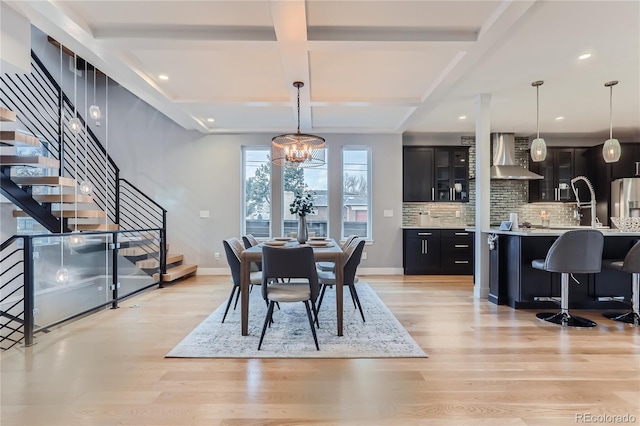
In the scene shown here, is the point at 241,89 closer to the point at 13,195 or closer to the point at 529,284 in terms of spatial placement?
the point at 13,195

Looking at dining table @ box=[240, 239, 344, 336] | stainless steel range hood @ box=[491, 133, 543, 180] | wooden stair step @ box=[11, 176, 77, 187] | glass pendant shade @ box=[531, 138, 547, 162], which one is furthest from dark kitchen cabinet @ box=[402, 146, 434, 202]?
wooden stair step @ box=[11, 176, 77, 187]

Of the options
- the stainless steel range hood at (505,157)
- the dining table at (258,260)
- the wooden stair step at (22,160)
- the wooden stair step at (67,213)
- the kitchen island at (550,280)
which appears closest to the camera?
the dining table at (258,260)

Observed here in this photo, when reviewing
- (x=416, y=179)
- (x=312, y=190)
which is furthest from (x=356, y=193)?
(x=416, y=179)

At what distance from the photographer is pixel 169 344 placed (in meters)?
2.73

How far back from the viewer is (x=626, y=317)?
332 centimetres

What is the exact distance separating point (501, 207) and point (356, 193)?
2.99 meters

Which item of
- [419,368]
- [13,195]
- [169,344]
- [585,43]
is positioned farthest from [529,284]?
[13,195]

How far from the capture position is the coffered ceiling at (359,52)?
247cm

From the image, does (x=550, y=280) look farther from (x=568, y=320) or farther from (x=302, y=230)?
(x=302, y=230)

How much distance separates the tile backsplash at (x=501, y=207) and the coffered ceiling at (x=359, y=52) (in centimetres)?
145

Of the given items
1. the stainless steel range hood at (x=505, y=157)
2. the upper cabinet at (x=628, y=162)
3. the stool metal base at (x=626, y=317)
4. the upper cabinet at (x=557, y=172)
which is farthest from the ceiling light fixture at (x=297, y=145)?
the upper cabinet at (x=628, y=162)

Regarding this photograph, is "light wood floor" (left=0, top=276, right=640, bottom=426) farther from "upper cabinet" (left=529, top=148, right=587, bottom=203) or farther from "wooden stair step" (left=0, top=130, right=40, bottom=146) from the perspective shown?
"upper cabinet" (left=529, top=148, right=587, bottom=203)

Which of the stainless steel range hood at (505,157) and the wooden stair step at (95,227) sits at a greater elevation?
the stainless steel range hood at (505,157)

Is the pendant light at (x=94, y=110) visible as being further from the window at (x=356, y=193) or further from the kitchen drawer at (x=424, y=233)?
the kitchen drawer at (x=424, y=233)
